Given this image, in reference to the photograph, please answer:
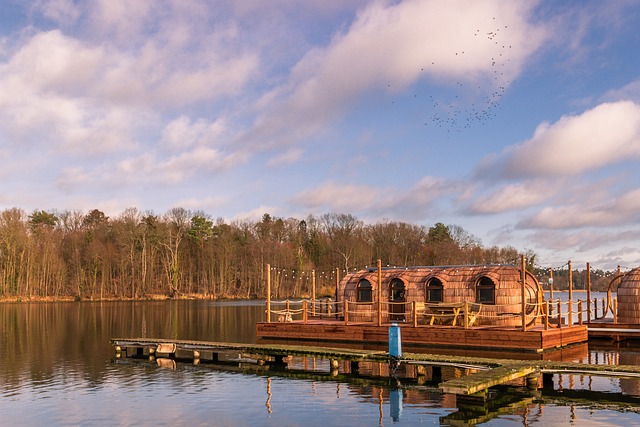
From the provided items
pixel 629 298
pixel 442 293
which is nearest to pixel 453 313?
pixel 442 293

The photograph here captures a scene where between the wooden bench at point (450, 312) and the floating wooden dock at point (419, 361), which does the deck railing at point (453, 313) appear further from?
the floating wooden dock at point (419, 361)

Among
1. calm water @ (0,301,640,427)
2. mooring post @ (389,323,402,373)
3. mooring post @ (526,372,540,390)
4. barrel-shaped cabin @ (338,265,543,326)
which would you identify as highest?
barrel-shaped cabin @ (338,265,543,326)

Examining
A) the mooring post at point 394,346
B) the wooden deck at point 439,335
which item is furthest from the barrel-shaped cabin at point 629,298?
the mooring post at point 394,346

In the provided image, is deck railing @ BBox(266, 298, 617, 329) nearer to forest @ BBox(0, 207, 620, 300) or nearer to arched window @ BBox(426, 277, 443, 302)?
arched window @ BBox(426, 277, 443, 302)

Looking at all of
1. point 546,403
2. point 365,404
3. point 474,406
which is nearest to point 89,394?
point 365,404

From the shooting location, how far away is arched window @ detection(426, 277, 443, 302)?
30766 millimetres

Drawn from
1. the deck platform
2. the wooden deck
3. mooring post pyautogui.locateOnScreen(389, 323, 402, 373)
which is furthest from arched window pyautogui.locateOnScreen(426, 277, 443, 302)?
mooring post pyautogui.locateOnScreen(389, 323, 402, 373)

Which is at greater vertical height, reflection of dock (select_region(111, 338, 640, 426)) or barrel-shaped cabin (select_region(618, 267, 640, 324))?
barrel-shaped cabin (select_region(618, 267, 640, 324))

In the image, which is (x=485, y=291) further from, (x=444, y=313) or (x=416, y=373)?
(x=416, y=373)

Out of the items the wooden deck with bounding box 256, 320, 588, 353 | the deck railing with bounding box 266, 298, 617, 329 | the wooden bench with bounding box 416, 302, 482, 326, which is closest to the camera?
the wooden deck with bounding box 256, 320, 588, 353

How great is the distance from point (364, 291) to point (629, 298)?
1400 centimetres

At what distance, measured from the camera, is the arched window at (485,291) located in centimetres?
2945

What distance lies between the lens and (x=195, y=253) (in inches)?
3799

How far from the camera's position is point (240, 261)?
322 ft
